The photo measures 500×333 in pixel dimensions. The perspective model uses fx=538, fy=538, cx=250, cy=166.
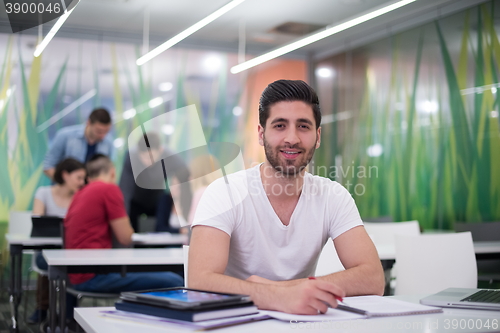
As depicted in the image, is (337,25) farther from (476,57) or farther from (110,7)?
(110,7)

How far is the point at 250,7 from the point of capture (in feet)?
19.7

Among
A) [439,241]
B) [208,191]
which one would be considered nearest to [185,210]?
[439,241]

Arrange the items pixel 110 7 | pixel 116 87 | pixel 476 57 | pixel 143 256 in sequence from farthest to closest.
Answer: pixel 116 87 < pixel 110 7 < pixel 476 57 < pixel 143 256

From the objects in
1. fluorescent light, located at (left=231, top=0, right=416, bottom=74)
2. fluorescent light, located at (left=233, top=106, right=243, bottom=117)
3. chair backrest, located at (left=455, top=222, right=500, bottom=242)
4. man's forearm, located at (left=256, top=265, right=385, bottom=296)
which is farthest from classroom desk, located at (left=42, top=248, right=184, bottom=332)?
fluorescent light, located at (left=233, top=106, right=243, bottom=117)

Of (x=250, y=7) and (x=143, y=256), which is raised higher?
(x=250, y=7)

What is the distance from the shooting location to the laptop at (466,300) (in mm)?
1267

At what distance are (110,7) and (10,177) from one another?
2.27 meters

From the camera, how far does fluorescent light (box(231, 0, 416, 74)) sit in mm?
5527

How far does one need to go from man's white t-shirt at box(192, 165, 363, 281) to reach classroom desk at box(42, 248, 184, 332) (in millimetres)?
878

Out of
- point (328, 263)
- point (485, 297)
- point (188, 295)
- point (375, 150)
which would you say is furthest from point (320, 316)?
point (375, 150)

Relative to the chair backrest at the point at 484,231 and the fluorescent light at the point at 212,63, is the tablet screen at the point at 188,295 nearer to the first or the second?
the chair backrest at the point at 484,231

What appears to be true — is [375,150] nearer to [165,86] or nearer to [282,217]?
[165,86]

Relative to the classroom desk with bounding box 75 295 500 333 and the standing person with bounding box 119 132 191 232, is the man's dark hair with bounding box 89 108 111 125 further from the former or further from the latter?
the classroom desk with bounding box 75 295 500 333

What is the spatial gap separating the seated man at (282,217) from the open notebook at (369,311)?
19 centimetres
